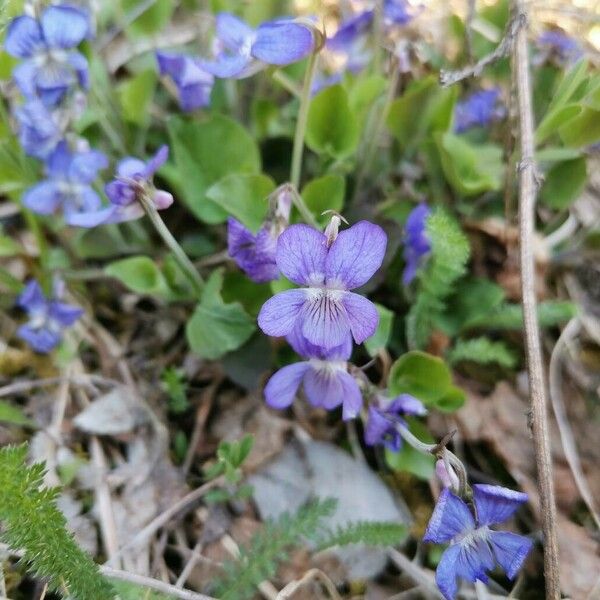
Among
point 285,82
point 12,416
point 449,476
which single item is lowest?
point 12,416

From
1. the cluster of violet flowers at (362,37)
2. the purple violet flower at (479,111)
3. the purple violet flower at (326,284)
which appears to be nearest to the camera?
the purple violet flower at (326,284)

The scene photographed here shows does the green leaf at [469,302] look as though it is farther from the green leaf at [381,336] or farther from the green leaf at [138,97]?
the green leaf at [138,97]

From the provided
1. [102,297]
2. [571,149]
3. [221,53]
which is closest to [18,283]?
[102,297]

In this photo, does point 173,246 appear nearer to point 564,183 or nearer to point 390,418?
point 390,418

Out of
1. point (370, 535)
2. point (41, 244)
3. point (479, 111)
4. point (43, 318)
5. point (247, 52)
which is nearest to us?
point (370, 535)

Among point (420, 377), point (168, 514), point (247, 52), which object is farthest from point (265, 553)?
point (247, 52)

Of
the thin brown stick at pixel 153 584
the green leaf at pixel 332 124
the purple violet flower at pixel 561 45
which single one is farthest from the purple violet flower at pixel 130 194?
the purple violet flower at pixel 561 45
